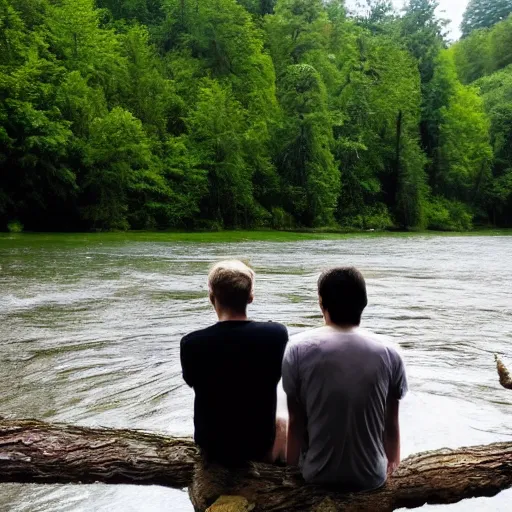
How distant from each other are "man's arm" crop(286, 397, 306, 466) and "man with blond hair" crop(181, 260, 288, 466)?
0.20m

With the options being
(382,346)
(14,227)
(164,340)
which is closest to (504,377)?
(382,346)

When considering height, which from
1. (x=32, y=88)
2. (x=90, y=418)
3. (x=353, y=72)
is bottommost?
(x=90, y=418)

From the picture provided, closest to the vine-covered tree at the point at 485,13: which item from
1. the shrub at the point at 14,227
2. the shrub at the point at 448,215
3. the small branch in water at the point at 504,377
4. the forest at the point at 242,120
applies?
the forest at the point at 242,120

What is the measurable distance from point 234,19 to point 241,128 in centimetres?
1039

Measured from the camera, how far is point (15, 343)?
923 cm

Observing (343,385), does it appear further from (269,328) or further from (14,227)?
(14,227)

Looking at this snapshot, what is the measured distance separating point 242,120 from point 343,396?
51788 millimetres

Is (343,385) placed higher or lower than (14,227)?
higher

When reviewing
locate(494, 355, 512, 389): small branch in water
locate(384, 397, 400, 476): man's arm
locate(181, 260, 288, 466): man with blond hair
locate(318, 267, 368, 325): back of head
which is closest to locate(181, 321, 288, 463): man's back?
locate(181, 260, 288, 466): man with blond hair

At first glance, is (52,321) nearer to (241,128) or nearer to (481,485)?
(481,485)

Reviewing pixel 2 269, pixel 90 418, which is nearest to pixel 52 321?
pixel 90 418

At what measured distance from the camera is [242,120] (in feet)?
176

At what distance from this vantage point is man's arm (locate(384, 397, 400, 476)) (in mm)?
3402

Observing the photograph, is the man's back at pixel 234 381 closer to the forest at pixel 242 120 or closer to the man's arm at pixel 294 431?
the man's arm at pixel 294 431
